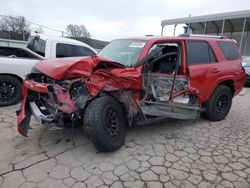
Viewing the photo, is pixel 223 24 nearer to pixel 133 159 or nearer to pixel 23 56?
pixel 23 56

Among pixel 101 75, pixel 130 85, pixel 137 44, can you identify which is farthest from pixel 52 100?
pixel 137 44

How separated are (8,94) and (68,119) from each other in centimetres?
319

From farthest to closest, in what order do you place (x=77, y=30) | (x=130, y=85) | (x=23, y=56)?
(x=77, y=30) → (x=23, y=56) → (x=130, y=85)

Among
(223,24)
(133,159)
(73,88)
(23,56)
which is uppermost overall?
(223,24)

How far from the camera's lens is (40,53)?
21.5 feet

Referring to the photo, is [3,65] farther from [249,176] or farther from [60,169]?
[249,176]

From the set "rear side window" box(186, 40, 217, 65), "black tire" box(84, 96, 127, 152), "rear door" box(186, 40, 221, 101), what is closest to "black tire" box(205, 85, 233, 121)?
"rear door" box(186, 40, 221, 101)

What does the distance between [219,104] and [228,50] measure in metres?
1.34

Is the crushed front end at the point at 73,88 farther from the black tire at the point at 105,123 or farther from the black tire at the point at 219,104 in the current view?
the black tire at the point at 219,104

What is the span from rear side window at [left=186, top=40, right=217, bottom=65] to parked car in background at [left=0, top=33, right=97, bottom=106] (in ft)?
12.5

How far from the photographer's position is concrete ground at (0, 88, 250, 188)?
286 cm

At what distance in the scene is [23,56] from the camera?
6262mm

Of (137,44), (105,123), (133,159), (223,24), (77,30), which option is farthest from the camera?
(77,30)

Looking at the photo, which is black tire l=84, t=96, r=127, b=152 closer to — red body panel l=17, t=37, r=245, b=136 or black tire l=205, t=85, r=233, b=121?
red body panel l=17, t=37, r=245, b=136
